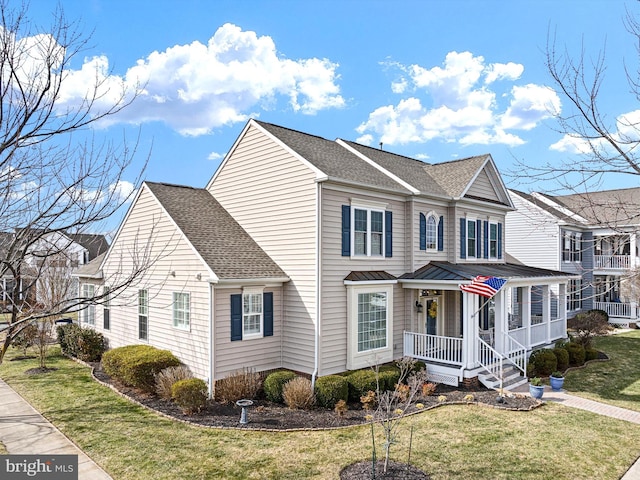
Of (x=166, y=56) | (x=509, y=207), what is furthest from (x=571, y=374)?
(x=166, y=56)

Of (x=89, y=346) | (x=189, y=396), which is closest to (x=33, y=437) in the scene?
(x=189, y=396)

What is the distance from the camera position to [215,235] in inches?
582

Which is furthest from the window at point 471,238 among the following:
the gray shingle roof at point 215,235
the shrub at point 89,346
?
the shrub at point 89,346

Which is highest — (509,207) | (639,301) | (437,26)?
(437,26)

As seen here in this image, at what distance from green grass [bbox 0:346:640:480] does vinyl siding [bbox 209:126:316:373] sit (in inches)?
154

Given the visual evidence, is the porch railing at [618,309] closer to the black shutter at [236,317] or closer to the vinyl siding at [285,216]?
the vinyl siding at [285,216]

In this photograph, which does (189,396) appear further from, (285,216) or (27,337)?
(27,337)

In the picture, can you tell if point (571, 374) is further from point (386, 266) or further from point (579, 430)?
point (386, 266)

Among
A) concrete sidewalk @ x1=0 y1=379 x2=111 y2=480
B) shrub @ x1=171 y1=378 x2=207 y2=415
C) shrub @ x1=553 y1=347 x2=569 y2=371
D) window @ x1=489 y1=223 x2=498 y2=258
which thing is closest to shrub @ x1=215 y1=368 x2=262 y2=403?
shrub @ x1=171 y1=378 x2=207 y2=415

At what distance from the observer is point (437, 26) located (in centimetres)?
1121

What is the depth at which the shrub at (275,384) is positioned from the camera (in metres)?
12.3

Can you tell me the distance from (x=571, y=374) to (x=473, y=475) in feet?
35.4

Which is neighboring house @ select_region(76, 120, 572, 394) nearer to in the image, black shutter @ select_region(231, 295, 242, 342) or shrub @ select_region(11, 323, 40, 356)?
black shutter @ select_region(231, 295, 242, 342)

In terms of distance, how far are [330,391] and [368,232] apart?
529 cm
